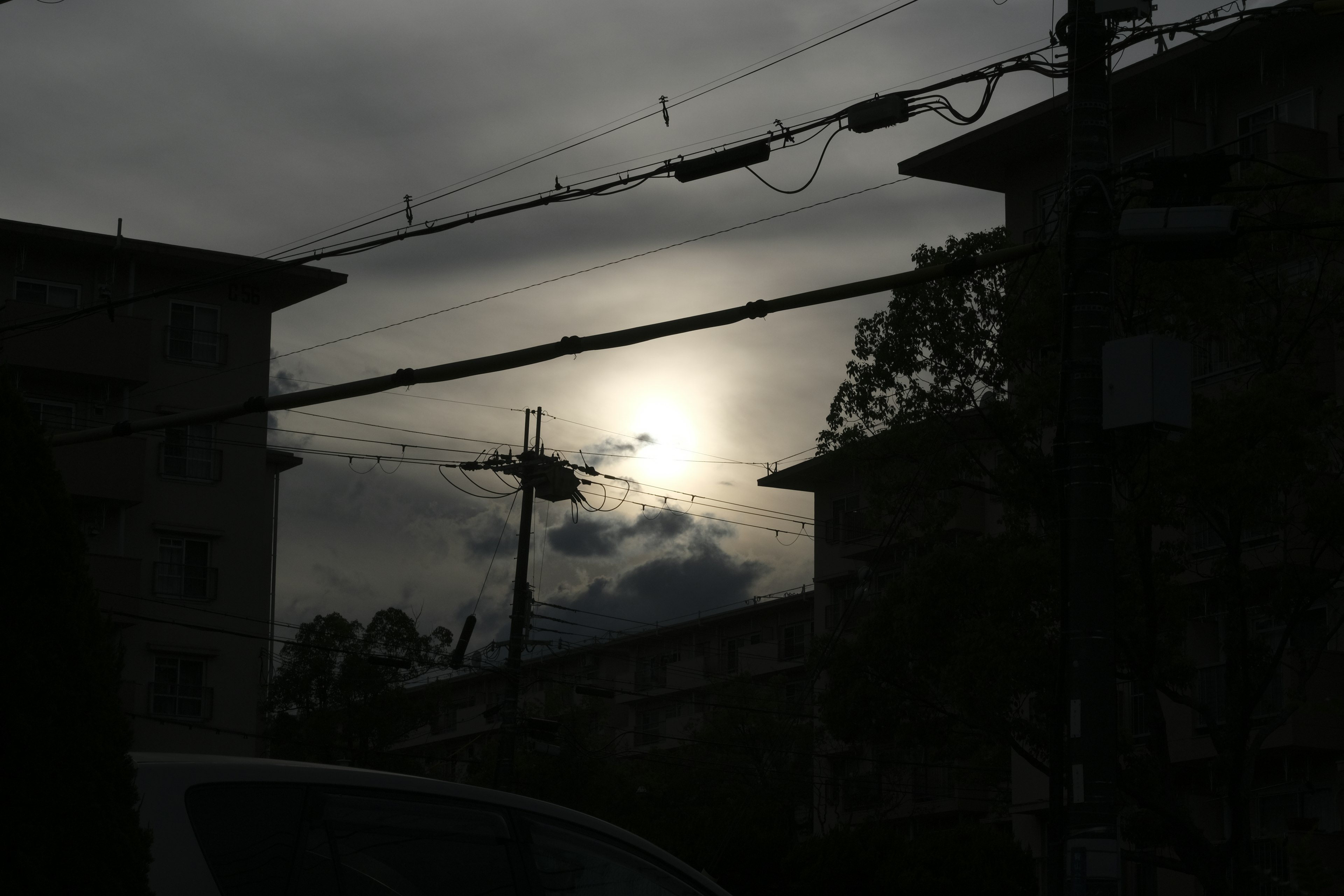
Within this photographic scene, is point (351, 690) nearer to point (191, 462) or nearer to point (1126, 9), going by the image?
point (191, 462)

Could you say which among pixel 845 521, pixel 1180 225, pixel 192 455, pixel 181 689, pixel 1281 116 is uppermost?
pixel 1281 116

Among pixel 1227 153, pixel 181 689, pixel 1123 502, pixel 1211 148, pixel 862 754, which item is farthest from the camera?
pixel 862 754

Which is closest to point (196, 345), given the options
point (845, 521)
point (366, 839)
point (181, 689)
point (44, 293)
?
point (44, 293)

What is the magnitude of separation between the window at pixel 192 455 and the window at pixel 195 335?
Result: 225 centimetres

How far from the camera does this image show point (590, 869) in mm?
5574

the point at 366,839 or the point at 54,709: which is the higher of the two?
the point at 54,709

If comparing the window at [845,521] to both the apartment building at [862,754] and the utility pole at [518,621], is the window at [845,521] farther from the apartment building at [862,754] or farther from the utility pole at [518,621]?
the utility pole at [518,621]

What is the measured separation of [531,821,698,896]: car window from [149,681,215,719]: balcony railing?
127 ft

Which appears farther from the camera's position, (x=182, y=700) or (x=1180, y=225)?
(x=182, y=700)

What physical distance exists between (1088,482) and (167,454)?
38.6m

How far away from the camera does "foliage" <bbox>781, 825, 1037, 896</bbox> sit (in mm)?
35812

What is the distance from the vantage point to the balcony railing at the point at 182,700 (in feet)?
137

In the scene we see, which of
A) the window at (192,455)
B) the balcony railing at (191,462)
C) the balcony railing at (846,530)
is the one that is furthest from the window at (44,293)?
the balcony railing at (846,530)

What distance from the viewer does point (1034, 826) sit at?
38.4 m
